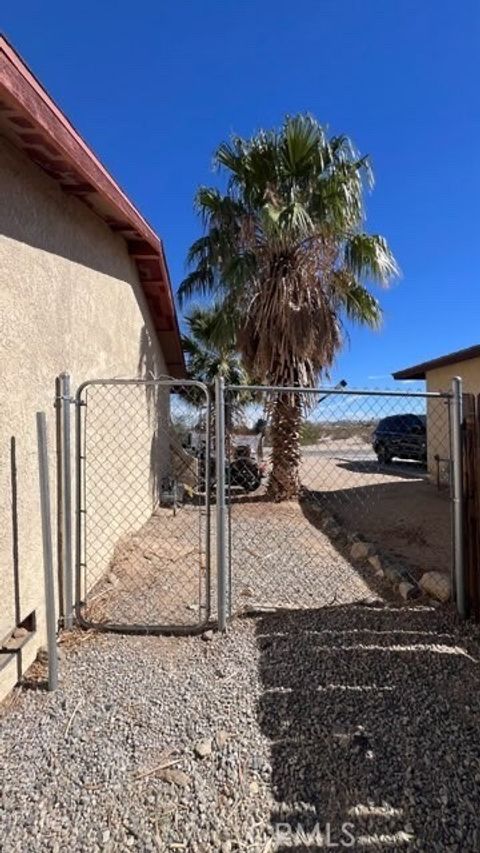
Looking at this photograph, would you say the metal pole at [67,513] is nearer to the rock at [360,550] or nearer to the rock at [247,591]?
the rock at [247,591]

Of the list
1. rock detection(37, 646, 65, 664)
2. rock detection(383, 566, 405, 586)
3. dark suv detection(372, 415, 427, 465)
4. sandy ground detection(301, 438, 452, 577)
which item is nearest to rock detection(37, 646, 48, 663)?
rock detection(37, 646, 65, 664)

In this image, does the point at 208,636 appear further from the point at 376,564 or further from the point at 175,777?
the point at 376,564

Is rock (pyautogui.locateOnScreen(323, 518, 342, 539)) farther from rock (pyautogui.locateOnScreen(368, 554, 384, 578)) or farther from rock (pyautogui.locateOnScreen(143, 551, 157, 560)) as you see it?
rock (pyautogui.locateOnScreen(143, 551, 157, 560))

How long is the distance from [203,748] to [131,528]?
14.9 feet

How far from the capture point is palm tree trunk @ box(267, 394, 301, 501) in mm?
10430

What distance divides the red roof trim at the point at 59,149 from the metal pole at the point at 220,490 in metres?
1.91

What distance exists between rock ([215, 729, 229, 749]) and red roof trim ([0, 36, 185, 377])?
359 cm

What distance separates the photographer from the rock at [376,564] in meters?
5.38

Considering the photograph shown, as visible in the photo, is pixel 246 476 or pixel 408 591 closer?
pixel 408 591

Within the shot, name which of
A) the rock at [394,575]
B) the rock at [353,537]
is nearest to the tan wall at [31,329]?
the rock at [394,575]

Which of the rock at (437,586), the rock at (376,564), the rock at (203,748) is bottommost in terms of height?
the rock at (203,748)

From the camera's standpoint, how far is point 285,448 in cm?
1044

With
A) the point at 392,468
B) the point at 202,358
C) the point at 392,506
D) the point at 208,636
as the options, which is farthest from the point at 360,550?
the point at 392,468

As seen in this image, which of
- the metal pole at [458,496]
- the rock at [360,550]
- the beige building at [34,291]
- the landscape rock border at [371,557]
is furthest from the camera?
the rock at [360,550]
